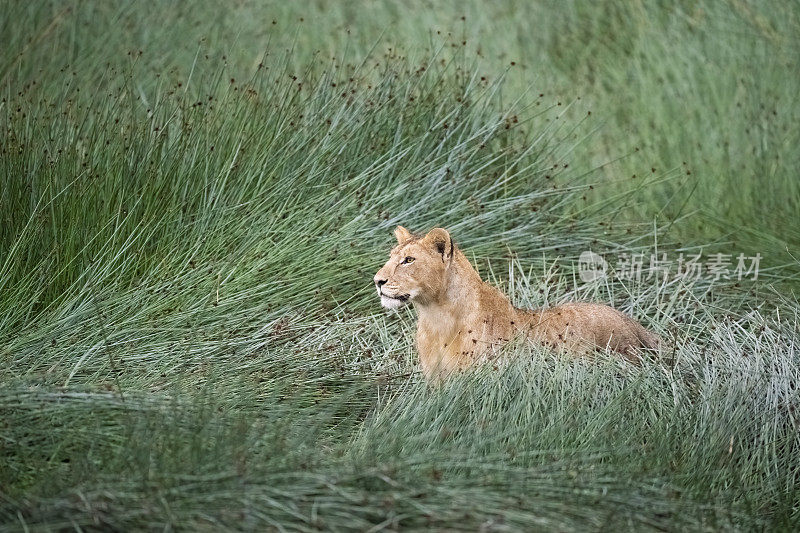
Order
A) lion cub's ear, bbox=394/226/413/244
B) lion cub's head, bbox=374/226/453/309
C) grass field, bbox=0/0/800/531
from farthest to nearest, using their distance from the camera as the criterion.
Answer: lion cub's ear, bbox=394/226/413/244
lion cub's head, bbox=374/226/453/309
grass field, bbox=0/0/800/531

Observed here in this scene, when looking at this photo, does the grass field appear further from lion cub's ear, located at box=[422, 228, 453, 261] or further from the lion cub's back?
lion cub's ear, located at box=[422, 228, 453, 261]

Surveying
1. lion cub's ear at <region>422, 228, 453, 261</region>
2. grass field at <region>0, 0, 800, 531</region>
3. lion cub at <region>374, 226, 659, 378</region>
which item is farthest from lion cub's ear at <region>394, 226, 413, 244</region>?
grass field at <region>0, 0, 800, 531</region>

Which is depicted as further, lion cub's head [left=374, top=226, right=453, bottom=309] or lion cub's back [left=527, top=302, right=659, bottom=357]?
lion cub's back [left=527, top=302, right=659, bottom=357]

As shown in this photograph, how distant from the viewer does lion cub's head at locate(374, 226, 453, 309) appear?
189 inches

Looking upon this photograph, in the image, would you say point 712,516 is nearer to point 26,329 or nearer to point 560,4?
point 26,329

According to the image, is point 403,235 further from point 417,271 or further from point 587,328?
point 587,328

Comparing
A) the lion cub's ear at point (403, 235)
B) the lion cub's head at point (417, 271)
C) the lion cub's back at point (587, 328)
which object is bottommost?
the lion cub's back at point (587, 328)

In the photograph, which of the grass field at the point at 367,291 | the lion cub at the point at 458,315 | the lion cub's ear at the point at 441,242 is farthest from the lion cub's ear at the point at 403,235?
the grass field at the point at 367,291

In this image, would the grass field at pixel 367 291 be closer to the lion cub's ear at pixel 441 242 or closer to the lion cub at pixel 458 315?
the lion cub at pixel 458 315

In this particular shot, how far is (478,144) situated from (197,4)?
3932 millimetres

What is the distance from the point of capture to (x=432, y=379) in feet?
15.5

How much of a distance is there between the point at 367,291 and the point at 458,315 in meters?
0.99

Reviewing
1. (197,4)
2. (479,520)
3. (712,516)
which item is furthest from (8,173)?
(197,4)

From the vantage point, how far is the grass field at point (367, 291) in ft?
11.6
